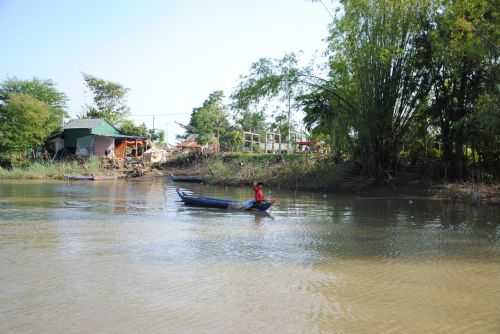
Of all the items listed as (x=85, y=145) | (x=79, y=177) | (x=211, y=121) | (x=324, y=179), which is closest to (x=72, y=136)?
(x=85, y=145)

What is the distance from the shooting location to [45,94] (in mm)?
41531

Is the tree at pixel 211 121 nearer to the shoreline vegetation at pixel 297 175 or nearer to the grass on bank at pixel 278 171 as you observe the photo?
the shoreline vegetation at pixel 297 175

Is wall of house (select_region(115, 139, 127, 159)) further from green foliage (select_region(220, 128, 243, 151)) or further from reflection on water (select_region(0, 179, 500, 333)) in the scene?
reflection on water (select_region(0, 179, 500, 333))

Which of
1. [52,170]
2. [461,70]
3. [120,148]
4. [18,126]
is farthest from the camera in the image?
[120,148]

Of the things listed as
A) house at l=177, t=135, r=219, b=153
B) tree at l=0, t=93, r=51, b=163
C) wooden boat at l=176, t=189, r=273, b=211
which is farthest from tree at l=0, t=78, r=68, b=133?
wooden boat at l=176, t=189, r=273, b=211

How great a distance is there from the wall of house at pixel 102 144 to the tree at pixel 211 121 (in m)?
8.54

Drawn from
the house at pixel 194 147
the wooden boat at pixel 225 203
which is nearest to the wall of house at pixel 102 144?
the house at pixel 194 147

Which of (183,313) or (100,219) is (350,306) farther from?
(100,219)

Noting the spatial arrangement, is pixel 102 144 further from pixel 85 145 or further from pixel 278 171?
pixel 278 171

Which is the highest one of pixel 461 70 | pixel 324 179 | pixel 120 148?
pixel 461 70

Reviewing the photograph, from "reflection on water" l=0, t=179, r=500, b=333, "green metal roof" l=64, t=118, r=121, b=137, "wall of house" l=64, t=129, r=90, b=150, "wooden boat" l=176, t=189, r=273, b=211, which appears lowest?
"reflection on water" l=0, t=179, r=500, b=333

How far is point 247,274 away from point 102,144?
3287cm

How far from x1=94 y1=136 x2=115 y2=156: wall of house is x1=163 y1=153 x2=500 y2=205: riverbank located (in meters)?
9.19

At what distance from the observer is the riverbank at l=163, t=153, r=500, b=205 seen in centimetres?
2009
